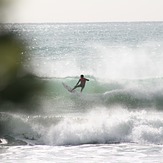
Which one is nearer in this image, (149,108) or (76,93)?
(149,108)

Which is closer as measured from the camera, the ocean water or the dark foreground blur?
the dark foreground blur

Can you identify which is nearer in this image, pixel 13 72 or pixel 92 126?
pixel 13 72

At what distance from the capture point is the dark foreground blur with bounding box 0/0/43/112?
1006 mm

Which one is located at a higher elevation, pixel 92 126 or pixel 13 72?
pixel 92 126

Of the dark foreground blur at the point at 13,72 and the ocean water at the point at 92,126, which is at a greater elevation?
the ocean water at the point at 92,126

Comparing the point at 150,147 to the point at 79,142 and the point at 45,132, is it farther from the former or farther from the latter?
the point at 45,132

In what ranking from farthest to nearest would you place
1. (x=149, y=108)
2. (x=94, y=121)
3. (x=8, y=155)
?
1. (x=149, y=108)
2. (x=94, y=121)
3. (x=8, y=155)

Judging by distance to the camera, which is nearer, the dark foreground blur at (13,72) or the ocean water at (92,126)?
the dark foreground blur at (13,72)

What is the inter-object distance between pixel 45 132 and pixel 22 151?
3.58 metres

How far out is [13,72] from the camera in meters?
1.03

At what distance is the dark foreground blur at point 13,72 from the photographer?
3.30 ft

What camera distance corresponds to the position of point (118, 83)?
2670 cm

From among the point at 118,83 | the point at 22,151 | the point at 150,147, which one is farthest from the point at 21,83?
the point at 118,83

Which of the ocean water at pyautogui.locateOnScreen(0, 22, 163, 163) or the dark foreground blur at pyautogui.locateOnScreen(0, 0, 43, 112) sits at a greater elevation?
the ocean water at pyautogui.locateOnScreen(0, 22, 163, 163)
